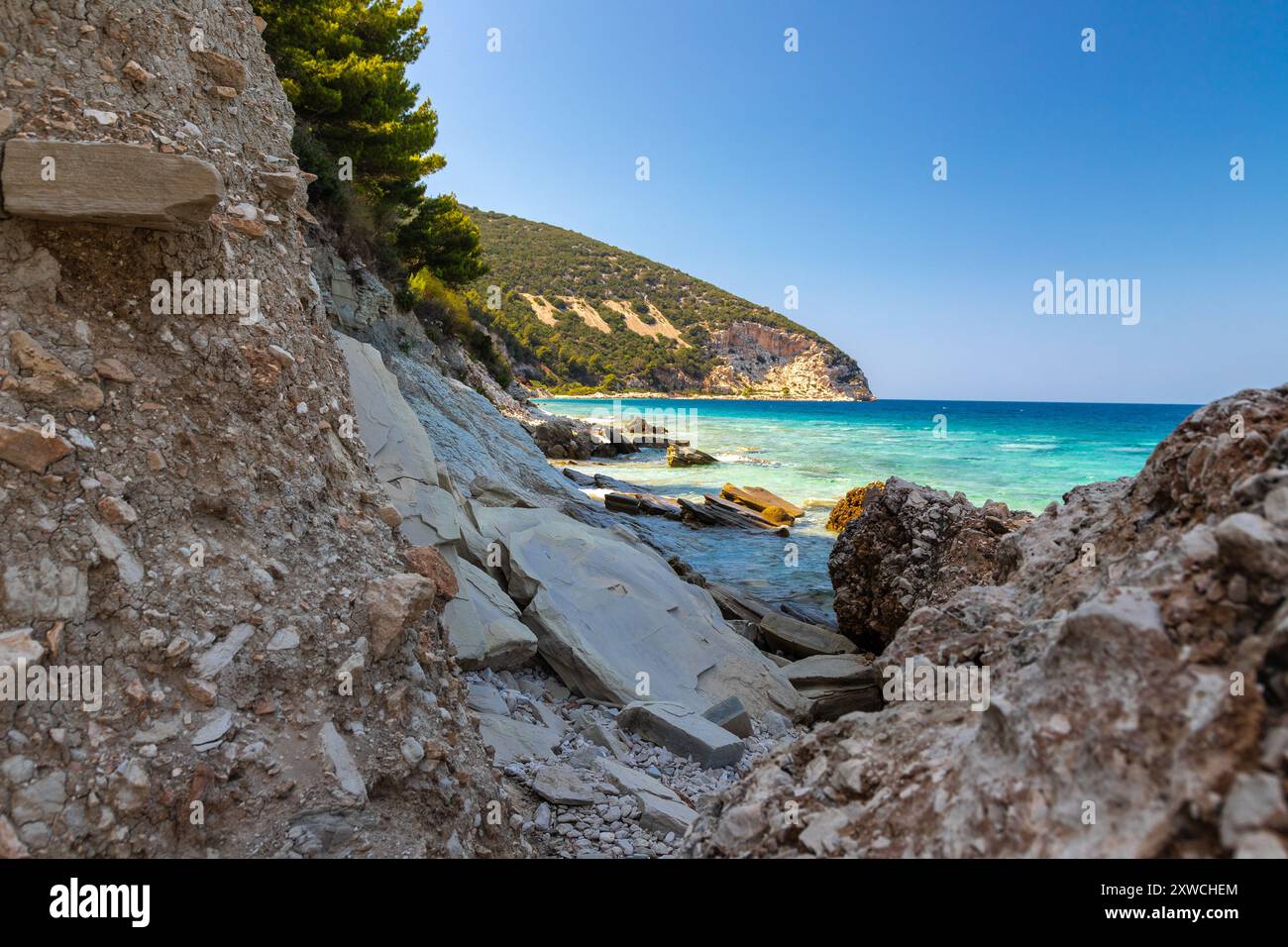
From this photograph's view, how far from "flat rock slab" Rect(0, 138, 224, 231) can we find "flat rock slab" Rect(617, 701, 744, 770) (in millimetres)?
4484

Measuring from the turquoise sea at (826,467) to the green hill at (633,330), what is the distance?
1281 inches

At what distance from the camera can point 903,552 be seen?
9086 millimetres

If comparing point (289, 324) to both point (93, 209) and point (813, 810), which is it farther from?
point (813, 810)

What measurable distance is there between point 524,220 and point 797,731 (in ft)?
391

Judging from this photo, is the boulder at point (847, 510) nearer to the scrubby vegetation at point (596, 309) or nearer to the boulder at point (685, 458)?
the boulder at point (685, 458)

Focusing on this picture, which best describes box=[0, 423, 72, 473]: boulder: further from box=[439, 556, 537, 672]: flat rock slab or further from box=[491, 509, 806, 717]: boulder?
box=[491, 509, 806, 717]: boulder

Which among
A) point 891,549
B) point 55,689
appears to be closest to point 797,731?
point 891,549

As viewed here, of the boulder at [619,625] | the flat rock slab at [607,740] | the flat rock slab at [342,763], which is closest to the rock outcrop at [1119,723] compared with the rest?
the flat rock slab at [342,763]

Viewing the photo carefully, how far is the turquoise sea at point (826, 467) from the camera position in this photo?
50.7 feet

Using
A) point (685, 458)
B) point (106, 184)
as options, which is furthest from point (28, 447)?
point (685, 458)

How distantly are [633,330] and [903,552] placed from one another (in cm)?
9868

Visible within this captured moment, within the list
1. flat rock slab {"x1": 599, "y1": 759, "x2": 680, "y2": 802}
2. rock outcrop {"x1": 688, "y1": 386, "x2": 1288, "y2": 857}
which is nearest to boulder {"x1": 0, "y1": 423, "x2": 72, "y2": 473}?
rock outcrop {"x1": 688, "y1": 386, "x2": 1288, "y2": 857}

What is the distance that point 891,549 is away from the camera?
929cm

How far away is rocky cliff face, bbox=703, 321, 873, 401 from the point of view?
371ft
